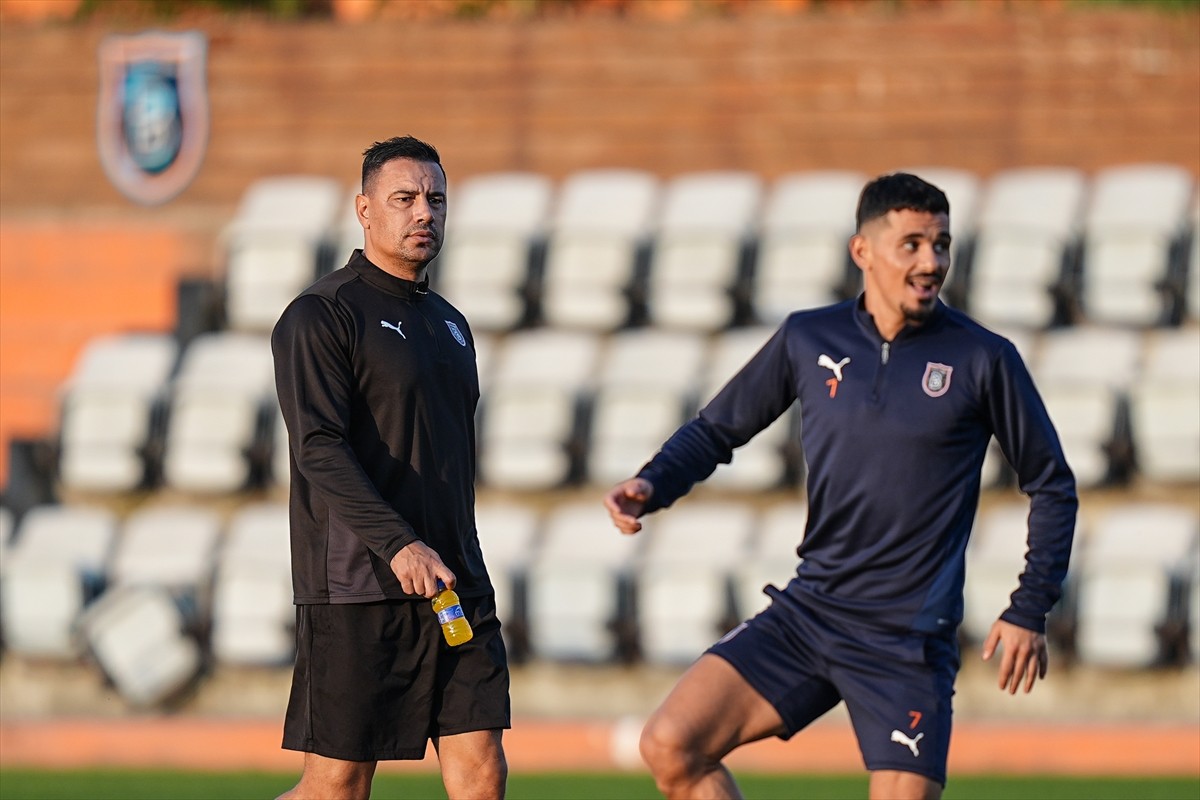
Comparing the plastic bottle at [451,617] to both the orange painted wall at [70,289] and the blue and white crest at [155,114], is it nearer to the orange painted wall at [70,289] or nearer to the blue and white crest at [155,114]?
the orange painted wall at [70,289]

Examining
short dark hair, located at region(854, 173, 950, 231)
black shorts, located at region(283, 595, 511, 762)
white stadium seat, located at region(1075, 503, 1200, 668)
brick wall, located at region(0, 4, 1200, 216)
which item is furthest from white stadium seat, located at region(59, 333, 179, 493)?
short dark hair, located at region(854, 173, 950, 231)

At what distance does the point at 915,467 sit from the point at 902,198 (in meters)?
0.72

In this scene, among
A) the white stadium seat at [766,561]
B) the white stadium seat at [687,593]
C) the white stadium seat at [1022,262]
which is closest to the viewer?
the white stadium seat at [766,561]

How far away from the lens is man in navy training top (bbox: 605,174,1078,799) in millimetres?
5129

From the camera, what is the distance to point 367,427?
200 inches

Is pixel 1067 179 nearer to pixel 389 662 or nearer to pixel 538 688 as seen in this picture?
pixel 538 688

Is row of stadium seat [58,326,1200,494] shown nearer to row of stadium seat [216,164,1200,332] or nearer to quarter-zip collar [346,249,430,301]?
row of stadium seat [216,164,1200,332]

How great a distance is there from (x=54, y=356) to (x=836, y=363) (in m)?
8.62

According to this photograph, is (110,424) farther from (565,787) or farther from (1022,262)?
(1022,262)

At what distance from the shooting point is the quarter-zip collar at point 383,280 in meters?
5.20

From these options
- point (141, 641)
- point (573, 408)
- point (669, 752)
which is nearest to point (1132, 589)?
point (573, 408)

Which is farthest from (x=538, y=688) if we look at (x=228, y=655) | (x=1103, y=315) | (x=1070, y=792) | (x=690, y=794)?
(x=690, y=794)

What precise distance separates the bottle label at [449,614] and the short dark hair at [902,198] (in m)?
1.51

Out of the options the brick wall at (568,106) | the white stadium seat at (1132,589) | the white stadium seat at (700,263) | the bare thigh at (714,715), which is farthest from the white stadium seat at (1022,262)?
the bare thigh at (714,715)
